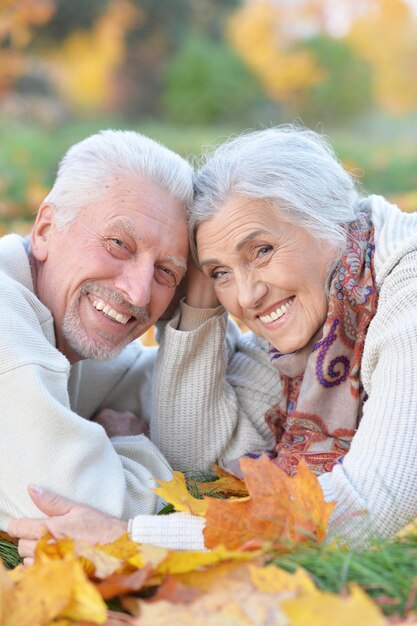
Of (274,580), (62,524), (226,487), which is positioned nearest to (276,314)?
(226,487)

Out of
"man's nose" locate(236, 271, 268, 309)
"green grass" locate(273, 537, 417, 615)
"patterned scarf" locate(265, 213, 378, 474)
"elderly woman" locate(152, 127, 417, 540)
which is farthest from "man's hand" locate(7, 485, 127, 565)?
"man's nose" locate(236, 271, 268, 309)

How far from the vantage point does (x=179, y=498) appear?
7.79 ft

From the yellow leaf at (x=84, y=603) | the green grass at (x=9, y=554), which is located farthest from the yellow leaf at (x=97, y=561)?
the green grass at (x=9, y=554)

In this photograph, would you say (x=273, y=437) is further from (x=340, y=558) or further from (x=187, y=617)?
(x=187, y=617)

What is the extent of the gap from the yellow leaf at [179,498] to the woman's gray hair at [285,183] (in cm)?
96

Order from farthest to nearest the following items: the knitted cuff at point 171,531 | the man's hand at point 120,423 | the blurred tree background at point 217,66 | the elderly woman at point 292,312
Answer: the blurred tree background at point 217,66, the man's hand at point 120,423, the elderly woman at point 292,312, the knitted cuff at point 171,531

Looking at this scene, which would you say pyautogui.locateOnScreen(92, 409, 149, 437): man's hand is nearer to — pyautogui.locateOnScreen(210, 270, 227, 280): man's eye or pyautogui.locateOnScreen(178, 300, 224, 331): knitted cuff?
pyautogui.locateOnScreen(178, 300, 224, 331): knitted cuff

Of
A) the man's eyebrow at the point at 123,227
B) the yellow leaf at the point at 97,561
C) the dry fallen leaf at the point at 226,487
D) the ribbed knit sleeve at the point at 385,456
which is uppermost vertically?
the man's eyebrow at the point at 123,227

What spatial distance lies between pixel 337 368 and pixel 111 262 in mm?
871

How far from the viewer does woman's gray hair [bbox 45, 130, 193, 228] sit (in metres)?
2.91

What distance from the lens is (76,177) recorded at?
2.96 m

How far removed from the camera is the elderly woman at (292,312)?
2518mm

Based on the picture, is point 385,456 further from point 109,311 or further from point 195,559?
point 109,311

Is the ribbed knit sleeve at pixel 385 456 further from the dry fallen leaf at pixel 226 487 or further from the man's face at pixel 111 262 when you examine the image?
the man's face at pixel 111 262
